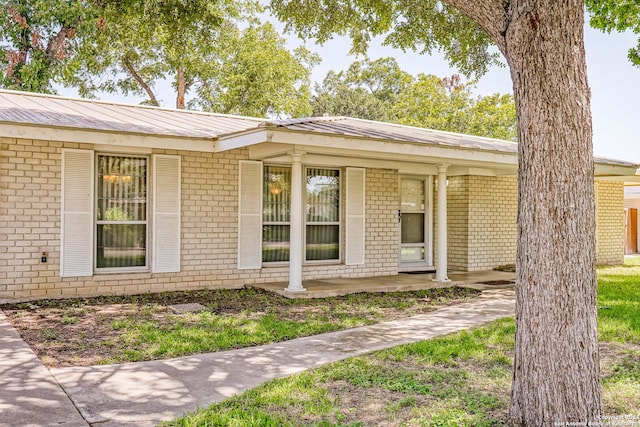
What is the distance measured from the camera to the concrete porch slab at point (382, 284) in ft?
30.6

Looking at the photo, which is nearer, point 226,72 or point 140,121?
point 140,121

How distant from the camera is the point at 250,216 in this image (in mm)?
10062

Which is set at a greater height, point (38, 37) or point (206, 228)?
point (38, 37)

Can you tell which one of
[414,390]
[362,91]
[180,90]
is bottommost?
[414,390]

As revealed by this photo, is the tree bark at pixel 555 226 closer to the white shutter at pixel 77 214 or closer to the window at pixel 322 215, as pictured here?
the white shutter at pixel 77 214

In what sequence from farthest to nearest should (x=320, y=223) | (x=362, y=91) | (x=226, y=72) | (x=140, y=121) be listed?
1. (x=362, y=91)
2. (x=226, y=72)
3. (x=320, y=223)
4. (x=140, y=121)

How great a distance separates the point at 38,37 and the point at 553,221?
62.9 feet

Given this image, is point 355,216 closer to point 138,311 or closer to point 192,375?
point 138,311

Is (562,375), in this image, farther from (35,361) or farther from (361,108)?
(361,108)

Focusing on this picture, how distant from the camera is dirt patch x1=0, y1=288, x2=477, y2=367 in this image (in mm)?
5734

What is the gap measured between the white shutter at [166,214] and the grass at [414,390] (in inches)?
195

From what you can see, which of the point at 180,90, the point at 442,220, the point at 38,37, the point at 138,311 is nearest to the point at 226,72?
the point at 180,90

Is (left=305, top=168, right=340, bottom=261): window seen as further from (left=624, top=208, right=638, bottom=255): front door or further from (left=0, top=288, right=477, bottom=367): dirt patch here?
(left=624, top=208, right=638, bottom=255): front door

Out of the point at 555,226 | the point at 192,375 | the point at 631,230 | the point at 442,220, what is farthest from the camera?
the point at 631,230
